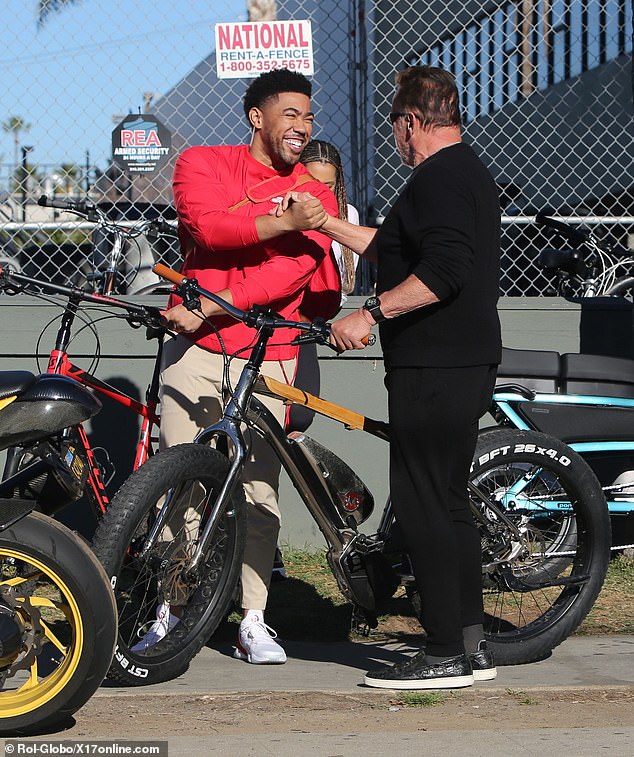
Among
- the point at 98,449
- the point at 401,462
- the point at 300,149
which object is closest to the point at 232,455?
the point at 401,462

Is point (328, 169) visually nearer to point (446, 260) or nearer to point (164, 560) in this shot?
point (446, 260)

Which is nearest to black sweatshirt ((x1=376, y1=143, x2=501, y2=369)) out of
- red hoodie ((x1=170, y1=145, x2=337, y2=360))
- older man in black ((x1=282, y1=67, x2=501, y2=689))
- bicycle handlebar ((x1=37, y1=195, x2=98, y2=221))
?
older man in black ((x1=282, y1=67, x2=501, y2=689))

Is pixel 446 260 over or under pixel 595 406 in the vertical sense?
over

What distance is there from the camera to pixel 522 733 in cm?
379

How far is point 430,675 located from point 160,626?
98cm

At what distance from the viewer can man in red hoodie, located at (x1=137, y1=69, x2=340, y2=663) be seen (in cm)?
464

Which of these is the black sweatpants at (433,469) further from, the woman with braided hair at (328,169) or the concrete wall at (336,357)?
the concrete wall at (336,357)

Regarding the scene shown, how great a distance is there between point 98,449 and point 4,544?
278 cm

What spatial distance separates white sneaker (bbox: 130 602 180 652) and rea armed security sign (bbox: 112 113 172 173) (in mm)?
3477

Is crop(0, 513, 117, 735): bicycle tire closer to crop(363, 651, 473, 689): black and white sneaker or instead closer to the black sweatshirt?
crop(363, 651, 473, 689): black and white sneaker

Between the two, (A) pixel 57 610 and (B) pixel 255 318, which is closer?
(A) pixel 57 610

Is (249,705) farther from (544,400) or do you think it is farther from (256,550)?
(544,400)

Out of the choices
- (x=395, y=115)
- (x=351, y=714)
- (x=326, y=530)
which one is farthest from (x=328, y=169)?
(x=351, y=714)

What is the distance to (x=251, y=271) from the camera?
4.70 m
